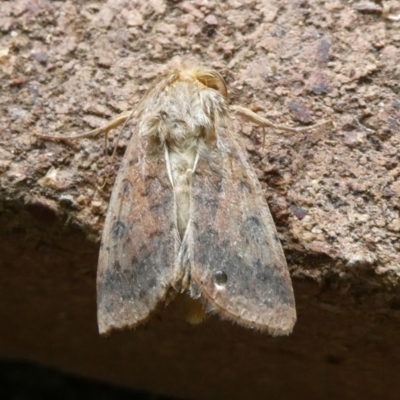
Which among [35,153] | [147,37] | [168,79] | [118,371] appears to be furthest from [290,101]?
[118,371]

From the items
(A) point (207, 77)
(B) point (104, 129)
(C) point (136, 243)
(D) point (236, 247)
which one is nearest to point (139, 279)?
(C) point (136, 243)

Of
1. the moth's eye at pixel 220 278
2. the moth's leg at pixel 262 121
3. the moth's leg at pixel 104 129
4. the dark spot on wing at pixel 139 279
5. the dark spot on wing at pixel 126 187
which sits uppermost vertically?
Answer: the moth's leg at pixel 262 121

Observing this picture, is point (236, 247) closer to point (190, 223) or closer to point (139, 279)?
point (190, 223)

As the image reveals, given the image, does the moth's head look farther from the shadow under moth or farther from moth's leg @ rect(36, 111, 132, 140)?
moth's leg @ rect(36, 111, 132, 140)

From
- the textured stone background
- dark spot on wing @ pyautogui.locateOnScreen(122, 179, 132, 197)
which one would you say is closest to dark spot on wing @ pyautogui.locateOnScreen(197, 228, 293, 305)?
the textured stone background

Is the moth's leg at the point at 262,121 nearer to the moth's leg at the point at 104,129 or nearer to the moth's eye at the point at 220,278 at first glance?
the moth's leg at the point at 104,129

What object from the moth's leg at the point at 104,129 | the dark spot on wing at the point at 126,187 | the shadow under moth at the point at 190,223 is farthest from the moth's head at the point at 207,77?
the dark spot on wing at the point at 126,187

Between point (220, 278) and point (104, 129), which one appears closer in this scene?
point (220, 278)

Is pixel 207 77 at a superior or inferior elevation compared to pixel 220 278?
superior
